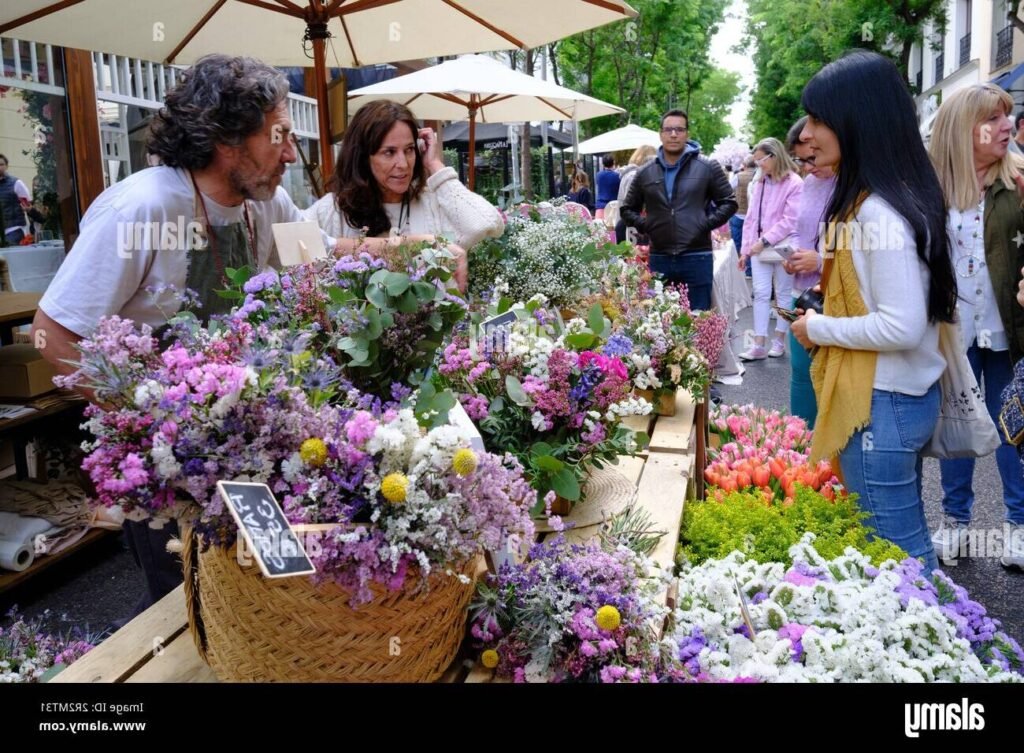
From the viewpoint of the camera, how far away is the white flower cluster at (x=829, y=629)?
6.28ft

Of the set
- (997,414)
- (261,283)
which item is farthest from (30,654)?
(997,414)

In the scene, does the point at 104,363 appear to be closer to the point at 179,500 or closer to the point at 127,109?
the point at 179,500

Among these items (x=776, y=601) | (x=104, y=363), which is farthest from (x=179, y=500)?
(x=776, y=601)

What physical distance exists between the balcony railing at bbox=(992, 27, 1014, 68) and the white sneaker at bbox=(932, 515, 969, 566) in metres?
23.5

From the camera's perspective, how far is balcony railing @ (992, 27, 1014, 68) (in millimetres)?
23297

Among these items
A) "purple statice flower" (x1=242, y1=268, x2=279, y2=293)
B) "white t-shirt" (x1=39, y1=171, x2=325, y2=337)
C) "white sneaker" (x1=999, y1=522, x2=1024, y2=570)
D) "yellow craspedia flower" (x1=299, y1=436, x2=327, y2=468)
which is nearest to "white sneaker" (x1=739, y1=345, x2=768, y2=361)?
"white sneaker" (x1=999, y1=522, x2=1024, y2=570)

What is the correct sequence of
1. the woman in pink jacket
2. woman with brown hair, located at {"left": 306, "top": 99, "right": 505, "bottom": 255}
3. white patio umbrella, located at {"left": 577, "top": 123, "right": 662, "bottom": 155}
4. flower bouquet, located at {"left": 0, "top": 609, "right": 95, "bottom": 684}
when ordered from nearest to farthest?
flower bouquet, located at {"left": 0, "top": 609, "right": 95, "bottom": 684}
woman with brown hair, located at {"left": 306, "top": 99, "right": 505, "bottom": 255}
the woman in pink jacket
white patio umbrella, located at {"left": 577, "top": 123, "right": 662, "bottom": 155}

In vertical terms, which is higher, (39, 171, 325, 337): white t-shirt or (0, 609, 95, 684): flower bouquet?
(39, 171, 325, 337): white t-shirt

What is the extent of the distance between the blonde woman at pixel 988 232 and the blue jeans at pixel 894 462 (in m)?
1.40

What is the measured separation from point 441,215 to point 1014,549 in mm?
2999

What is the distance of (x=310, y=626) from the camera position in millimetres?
1417

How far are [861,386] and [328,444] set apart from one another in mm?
1742

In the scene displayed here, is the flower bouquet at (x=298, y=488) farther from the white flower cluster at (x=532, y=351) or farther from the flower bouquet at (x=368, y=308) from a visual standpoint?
the white flower cluster at (x=532, y=351)

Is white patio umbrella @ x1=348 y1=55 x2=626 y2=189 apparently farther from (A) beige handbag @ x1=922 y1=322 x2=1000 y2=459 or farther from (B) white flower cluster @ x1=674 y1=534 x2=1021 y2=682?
(B) white flower cluster @ x1=674 y1=534 x2=1021 y2=682
